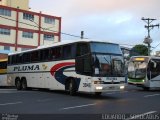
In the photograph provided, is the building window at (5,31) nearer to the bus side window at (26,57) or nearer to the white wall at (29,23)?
the white wall at (29,23)

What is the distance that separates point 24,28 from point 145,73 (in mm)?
55349

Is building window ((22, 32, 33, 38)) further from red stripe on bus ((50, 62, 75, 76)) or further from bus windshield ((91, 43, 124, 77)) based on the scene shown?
bus windshield ((91, 43, 124, 77))

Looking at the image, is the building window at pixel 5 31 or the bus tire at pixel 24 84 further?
the building window at pixel 5 31

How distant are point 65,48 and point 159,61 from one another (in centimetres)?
1149

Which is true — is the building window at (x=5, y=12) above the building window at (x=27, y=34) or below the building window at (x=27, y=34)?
above

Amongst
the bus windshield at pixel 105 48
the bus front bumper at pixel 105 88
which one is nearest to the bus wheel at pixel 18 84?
the bus windshield at pixel 105 48

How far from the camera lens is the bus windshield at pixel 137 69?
105 ft

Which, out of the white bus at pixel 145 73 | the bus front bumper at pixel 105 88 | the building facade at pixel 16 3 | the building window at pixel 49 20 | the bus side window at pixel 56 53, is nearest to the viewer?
the bus front bumper at pixel 105 88

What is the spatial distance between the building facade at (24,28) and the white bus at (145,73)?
4642 cm

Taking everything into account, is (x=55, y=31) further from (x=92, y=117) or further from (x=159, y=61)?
(x=92, y=117)

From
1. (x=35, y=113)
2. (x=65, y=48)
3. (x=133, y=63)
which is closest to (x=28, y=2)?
(x=133, y=63)

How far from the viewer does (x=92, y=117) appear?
528 inches

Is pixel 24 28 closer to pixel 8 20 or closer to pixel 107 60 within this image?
pixel 8 20

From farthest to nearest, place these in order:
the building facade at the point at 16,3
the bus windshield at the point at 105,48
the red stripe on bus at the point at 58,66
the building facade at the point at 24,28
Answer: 1. the building facade at the point at 16,3
2. the building facade at the point at 24,28
3. the red stripe on bus at the point at 58,66
4. the bus windshield at the point at 105,48
